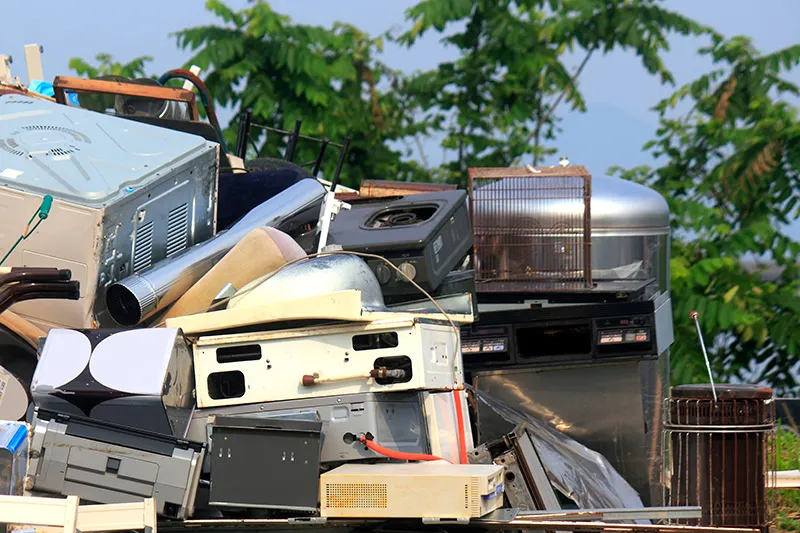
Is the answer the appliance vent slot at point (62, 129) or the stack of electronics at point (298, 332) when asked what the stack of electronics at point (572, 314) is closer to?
the stack of electronics at point (298, 332)

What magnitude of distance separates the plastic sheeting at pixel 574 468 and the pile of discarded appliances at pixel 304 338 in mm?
21

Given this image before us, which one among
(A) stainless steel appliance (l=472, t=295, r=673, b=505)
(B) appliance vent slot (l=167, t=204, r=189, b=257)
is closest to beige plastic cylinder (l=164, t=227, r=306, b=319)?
(B) appliance vent slot (l=167, t=204, r=189, b=257)

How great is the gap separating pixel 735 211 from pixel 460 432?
23.6ft

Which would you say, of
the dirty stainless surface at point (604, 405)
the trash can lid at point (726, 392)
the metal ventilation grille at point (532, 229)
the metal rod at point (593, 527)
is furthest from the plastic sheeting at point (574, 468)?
the metal rod at point (593, 527)

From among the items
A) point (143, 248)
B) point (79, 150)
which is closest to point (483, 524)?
point (143, 248)

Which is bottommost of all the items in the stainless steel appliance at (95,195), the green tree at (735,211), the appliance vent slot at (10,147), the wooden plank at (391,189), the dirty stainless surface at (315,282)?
the green tree at (735,211)

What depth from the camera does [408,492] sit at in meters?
3.76

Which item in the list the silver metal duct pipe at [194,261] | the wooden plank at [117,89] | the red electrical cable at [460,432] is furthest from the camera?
the wooden plank at [117,89]

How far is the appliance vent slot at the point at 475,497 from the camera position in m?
3.72

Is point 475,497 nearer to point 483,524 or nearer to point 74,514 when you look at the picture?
point 483,524

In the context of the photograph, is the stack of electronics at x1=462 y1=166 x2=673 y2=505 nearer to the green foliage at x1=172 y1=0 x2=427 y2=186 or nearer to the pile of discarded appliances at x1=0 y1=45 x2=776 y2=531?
the pile of discarded appliances at x1=0 y1=45 x2=776 y2=531

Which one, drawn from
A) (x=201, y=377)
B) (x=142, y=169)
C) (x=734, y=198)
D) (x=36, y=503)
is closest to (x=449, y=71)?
(x=734, y=198)

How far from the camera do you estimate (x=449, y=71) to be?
484 inches

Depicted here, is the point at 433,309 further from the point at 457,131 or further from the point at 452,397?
the point at 457,131
